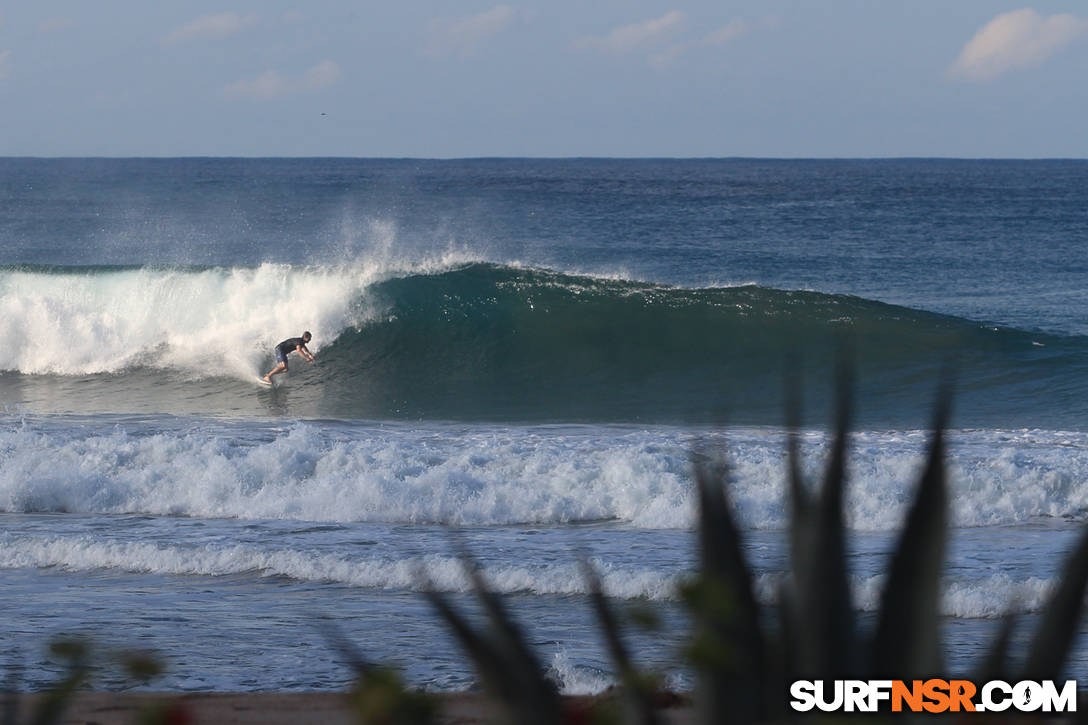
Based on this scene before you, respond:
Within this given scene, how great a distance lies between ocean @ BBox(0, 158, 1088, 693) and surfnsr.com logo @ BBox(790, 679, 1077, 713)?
11 centimetres

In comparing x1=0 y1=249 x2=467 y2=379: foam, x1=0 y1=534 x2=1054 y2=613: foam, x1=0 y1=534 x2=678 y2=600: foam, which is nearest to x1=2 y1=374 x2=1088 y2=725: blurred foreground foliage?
x1=0 y1=534 x2=1054 y2=613: foam

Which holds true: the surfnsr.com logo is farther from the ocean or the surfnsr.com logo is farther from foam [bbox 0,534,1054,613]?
foam [bbox 0,534,1054,613]

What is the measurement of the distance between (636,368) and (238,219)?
123 ft

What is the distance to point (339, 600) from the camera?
7070 millimetres

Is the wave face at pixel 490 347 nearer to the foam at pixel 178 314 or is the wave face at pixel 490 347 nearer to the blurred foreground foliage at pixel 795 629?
the foam at pixel 178 314

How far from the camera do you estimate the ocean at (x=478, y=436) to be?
21.8 ft

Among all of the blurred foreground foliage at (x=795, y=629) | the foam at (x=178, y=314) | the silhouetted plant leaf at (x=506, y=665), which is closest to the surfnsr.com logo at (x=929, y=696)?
the blurred foreground foliage at (x=795, y=629)

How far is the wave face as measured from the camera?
16.8 m

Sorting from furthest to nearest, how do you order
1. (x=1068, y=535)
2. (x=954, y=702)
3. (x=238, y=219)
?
1. (x=238, y=219)
2. (x=1068, y=535)
3. (x=954, y=702)

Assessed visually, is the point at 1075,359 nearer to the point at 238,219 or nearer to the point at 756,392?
the point at 756,392

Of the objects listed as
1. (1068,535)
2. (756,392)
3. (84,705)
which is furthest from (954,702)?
(756,392)

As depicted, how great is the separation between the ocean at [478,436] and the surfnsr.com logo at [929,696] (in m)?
0.11

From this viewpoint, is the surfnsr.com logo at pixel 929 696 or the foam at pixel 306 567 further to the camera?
the foam at pixel 306 567

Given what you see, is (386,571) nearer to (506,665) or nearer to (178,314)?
(506,665)
